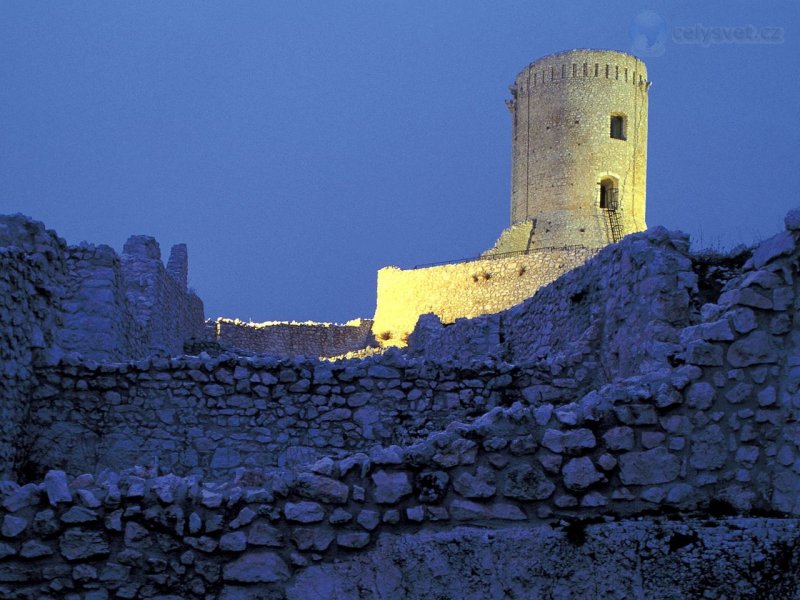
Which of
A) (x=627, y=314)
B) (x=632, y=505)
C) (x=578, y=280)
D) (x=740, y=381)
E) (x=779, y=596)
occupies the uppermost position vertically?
(x=578, y=280)

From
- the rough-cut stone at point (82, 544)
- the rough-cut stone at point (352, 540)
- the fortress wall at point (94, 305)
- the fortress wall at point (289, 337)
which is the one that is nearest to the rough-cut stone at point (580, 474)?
the rough-cut stone at point (352, 540)

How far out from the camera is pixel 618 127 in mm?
38469

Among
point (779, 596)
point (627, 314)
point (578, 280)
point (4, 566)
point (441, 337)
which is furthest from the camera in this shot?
point (441, 337)

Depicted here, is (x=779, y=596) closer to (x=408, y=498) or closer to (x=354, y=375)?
(x=408, y=498)

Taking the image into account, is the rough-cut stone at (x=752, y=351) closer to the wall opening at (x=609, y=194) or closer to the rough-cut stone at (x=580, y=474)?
the rough-cut stone at (x=580, y=474)

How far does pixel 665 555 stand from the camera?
395 centimetres

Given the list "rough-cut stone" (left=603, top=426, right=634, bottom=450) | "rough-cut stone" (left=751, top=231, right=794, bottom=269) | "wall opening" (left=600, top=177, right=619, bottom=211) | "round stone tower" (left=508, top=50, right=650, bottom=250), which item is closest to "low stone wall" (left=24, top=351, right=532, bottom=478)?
"rough-cut stone" (left=603, top=426, right=634, bottom=450)

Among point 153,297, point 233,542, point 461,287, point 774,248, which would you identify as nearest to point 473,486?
point 233,542

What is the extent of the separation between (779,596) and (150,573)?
2.84 m

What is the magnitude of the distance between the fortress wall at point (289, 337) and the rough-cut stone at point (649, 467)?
80.9 feet

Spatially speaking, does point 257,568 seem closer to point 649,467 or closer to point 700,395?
point 649,467

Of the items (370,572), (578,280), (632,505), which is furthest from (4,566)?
(578,280)

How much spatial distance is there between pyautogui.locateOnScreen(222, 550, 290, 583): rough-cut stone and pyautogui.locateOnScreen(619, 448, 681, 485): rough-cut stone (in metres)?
1.61

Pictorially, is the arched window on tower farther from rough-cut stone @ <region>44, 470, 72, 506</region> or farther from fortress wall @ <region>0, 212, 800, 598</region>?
rough-cut stone @ <region>44, 470, 72, 506</region>
